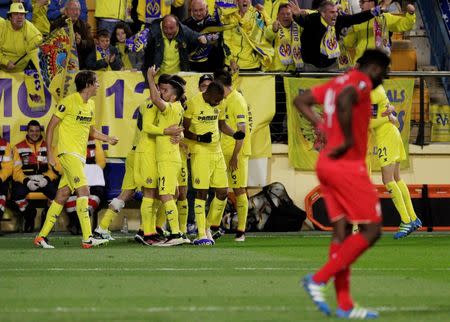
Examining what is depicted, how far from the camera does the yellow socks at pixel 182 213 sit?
17.5m

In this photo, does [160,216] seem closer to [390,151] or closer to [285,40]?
[390,151]

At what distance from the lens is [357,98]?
27.6 feet

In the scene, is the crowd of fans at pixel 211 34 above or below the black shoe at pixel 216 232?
above

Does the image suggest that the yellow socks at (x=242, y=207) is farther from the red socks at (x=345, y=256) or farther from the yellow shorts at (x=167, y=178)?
the red socks at (x=345, y=256)

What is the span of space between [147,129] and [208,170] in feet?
3.52

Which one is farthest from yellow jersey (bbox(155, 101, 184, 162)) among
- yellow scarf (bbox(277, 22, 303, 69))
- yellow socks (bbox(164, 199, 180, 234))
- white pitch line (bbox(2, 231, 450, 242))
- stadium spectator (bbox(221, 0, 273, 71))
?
yellow scarf (bbox(277, 22, 303, 69))

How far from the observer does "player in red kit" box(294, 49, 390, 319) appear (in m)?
8.45

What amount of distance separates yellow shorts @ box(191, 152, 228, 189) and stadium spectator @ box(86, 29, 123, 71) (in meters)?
4.17

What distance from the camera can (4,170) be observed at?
1925 cm

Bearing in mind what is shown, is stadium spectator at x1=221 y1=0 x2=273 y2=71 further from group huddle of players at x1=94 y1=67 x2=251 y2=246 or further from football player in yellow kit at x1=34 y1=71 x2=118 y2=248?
football player in yellow kit at x1=34 y1=71 x2=118 y2=248

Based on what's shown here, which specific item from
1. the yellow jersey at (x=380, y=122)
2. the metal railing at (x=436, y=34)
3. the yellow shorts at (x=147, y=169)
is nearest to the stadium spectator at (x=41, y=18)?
the yellow shorts at (x=147, y=169)

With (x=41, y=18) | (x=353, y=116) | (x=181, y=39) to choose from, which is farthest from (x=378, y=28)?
(x=353, y=116)

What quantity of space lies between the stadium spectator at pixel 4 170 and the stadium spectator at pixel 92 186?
2.70 feet

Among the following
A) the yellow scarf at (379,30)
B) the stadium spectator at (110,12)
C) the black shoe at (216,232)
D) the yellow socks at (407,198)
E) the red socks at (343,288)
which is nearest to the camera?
the red socks at (343,288)
